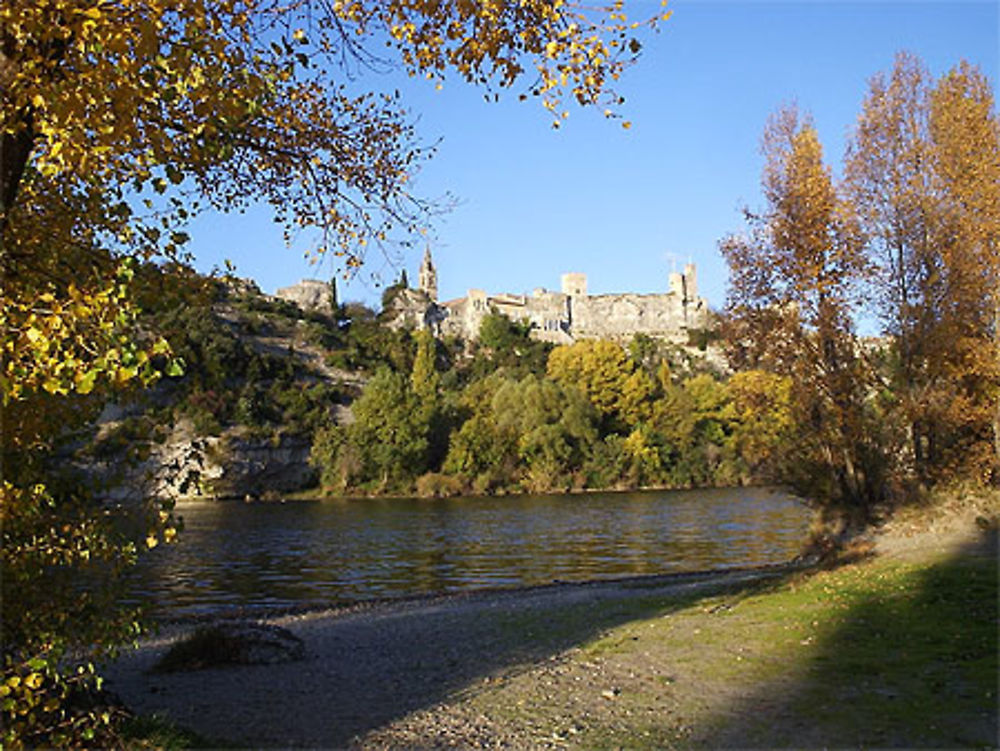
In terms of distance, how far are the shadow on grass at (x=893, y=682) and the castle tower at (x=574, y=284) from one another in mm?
145398

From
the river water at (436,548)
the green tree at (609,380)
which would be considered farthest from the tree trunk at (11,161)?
the green tree at (609,380)

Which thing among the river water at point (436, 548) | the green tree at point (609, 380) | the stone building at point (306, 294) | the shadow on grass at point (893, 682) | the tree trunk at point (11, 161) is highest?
the stone building at point (306, 294)

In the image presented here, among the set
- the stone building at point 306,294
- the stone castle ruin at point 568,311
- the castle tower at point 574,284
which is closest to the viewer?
the stone building at point 306,294

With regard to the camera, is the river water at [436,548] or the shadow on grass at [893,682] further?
the river water at [436,548]

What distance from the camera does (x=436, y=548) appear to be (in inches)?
1230

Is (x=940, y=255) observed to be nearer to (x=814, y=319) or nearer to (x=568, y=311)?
(x=814, y=319)

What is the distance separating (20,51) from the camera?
173 inches

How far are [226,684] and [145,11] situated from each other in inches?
323

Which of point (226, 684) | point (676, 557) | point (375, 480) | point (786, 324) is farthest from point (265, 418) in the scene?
point (226, 684)

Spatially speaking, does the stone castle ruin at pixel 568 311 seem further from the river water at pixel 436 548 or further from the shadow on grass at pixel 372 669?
the shadow on grass at pixel 372 669

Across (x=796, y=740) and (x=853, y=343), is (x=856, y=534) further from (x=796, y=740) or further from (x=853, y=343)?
(x=796, y=740)

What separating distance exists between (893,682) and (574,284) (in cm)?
15105

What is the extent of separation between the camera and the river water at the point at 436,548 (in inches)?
917

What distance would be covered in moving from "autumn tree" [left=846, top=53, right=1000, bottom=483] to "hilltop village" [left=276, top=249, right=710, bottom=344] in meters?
93.6
